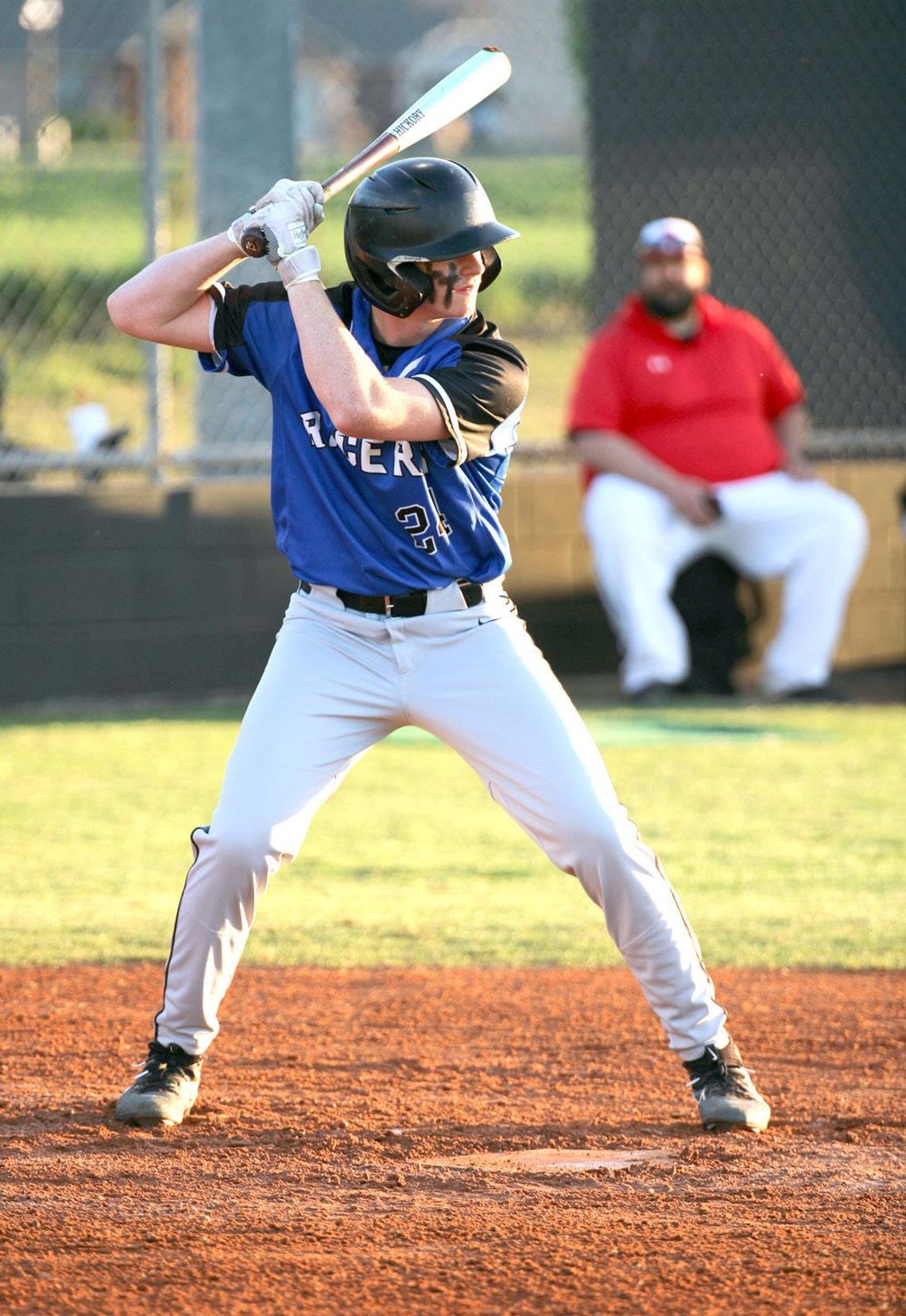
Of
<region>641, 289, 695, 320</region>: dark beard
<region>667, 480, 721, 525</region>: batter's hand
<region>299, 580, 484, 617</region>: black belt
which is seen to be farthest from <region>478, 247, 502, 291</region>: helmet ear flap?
<region>641, 289, 695, 320</region>: dark beard

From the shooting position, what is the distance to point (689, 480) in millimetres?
8930

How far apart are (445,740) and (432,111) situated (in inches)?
50.4

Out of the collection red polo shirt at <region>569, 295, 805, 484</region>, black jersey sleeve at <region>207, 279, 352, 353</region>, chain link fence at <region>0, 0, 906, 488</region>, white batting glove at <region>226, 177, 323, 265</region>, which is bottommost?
black jersey sleeve at <region>207, 279, 352, 353</region>

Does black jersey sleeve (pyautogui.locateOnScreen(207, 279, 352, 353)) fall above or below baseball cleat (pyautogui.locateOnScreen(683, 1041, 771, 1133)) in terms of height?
above

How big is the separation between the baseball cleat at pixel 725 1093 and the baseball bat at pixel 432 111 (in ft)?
5.73

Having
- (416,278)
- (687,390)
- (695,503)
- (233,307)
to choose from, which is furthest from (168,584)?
(416,278)

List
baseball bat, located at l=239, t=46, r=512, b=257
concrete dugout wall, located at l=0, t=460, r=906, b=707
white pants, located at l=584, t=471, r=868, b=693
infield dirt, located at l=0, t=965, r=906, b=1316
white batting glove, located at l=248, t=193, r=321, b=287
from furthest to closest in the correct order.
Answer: white pants, located at l=584, t=471, r=868, b=693, concrete dugout wall, located at l=0, t=460, r=906, b=707, baseball bat, located at l=239, t=46, r=512, b=257, white batting glove, located at l=248, t=193, r=321, b=287, infield dirt, located at l=0, t=965, r=906, b=1316

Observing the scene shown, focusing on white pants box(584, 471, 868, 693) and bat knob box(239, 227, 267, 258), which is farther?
white pants box(584, 471, 868, 693)

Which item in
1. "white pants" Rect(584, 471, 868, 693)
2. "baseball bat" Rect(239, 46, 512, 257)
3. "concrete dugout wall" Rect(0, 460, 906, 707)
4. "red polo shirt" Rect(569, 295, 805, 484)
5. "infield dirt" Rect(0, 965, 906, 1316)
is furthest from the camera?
"red polo shirt" Rect(569, 295, 805, 484)

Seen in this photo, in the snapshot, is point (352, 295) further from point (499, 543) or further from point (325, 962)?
point (325, 962)

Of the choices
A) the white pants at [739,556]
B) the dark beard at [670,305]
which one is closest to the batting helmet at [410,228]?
the white pants at [739,556]

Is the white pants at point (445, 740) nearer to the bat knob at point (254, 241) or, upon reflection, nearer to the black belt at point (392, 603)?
the black belt at point (392, 603)

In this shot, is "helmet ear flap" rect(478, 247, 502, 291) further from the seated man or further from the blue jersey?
the seated man

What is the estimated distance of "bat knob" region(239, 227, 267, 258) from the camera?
3385mm
